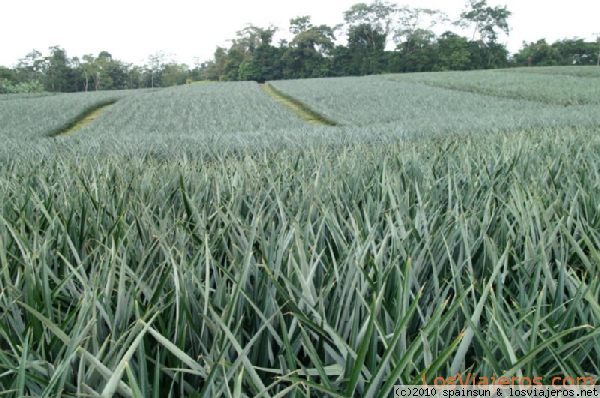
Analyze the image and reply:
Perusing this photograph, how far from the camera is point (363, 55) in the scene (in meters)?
65.4

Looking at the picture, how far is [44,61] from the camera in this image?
9438cm

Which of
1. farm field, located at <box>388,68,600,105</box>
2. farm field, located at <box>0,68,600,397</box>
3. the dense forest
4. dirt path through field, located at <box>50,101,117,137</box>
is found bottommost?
farm field, located at <box>0,68,600,397</box>

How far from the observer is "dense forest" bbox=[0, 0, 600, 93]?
64312mm

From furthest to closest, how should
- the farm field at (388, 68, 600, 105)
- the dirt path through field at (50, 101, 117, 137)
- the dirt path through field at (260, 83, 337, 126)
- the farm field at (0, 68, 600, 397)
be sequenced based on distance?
the farm field at (388, 68, 600, 105) < the dirt path through field at (260, 83, 337, 126) < the dirt path through field at (50, 101, 117, 137) < the farm field at (0, 68, 600, 397)

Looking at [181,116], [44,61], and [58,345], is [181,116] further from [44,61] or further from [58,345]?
[44,61]

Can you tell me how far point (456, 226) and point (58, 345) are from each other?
3.02 ft

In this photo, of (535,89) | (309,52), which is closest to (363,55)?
(309,52)

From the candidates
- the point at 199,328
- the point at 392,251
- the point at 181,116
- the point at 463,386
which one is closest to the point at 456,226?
the point at 392,251

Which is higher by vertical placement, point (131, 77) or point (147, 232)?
point (131, 77)

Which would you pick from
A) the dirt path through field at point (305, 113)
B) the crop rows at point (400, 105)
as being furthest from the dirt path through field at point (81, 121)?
the crop rows at point (400, 105)

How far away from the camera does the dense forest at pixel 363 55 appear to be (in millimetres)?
64312

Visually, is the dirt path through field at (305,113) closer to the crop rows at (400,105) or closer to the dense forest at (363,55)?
the crop rows at (400,105)

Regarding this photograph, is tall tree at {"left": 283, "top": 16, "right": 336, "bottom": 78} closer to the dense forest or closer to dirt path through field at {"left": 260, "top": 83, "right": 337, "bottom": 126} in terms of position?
the dense forest

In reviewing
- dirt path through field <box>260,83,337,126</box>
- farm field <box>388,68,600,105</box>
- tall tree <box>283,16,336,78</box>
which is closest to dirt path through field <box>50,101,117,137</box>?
dirt path through field <box>260,83,337,126</box>
